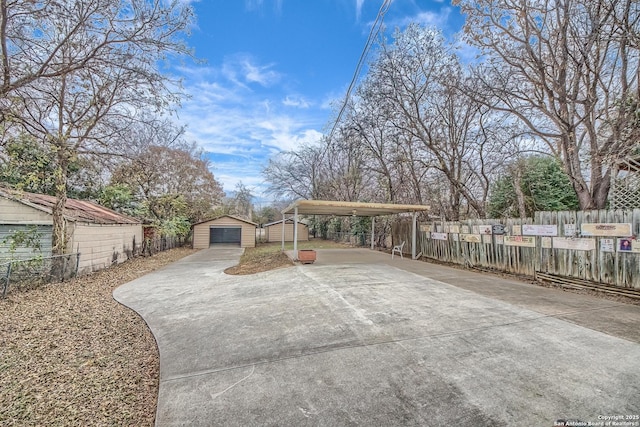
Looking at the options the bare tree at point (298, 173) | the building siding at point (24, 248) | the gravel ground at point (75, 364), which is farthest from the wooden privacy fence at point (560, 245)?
the bare tree at point (298, 173)

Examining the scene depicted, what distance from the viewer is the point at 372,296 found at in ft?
16.8

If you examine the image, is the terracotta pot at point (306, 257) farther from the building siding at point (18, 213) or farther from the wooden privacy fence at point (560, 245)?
the building siding at point (18, 213)

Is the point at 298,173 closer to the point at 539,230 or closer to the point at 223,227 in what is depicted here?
the point at 223,227

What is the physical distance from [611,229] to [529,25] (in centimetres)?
471

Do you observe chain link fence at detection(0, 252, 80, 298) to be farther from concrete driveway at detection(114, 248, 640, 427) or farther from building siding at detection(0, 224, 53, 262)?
concrete driveway at detection(114, 248, 640, 427)

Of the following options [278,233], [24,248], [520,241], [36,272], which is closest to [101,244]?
[24,248]

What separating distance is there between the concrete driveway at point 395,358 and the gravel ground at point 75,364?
0.73ft

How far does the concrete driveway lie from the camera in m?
2.04

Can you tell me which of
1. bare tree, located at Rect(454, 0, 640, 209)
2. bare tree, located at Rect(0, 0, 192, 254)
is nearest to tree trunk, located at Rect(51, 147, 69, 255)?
bare tree, located at Rect(0, 0, 192, 254)

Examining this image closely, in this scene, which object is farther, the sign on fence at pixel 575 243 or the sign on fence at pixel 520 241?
the sign on fence at pixel 520 241

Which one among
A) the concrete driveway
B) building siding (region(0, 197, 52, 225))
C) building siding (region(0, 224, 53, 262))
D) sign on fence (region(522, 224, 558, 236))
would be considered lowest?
the concrete driveway

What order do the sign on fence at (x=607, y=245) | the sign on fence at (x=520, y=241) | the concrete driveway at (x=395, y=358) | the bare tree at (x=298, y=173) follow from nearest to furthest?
1. the concrete driveway at (x=395, y=358)
2. the sign on fence at (x=607, y=245)
3. the sign on fence at (x=520, y=241)
4. the bare tree at (x=298, y=173)

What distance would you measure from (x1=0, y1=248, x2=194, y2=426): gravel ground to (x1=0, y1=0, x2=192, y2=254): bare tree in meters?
3.35

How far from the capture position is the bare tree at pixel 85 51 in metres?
4.33
